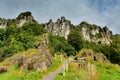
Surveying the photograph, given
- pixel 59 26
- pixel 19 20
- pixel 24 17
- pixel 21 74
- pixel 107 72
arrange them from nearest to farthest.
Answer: pixel 21 74, pixel 107 72, pixel 19 20, pixel 24 17, pixel 59 26

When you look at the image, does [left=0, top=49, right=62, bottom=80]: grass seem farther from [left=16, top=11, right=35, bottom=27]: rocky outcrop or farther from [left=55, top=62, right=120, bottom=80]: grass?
[left=16, top=11, right=35, bottom=27]: rocky outcrop

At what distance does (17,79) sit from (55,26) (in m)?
148

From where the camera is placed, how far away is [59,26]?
192 metres

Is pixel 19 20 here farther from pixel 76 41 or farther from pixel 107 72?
pixel 107 72

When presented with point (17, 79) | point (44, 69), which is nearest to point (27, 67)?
Result: point (44, 69)

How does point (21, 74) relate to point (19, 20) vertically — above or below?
below

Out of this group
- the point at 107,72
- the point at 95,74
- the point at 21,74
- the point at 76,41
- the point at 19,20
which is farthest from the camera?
the point at 19,20

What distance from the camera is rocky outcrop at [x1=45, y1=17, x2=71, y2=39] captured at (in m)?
188

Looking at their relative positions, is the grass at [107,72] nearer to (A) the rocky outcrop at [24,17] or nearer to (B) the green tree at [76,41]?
(B) the green tree at [76,41]

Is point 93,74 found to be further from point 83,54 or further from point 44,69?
point 83,54

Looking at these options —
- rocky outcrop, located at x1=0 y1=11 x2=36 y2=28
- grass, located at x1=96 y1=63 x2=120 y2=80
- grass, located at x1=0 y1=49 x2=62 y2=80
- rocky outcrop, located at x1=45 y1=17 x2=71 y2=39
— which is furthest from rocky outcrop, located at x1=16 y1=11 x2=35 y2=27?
grass, located at x1=0 y1=49 x2=62 y2=80

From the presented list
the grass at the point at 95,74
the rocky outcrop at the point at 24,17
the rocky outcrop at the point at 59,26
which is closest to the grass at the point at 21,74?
the grass at the point at 95,74

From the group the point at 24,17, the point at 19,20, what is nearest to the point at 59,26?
the point at 24,17

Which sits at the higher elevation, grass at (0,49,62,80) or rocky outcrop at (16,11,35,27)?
rocky outcrop at (16,11,35,27)
